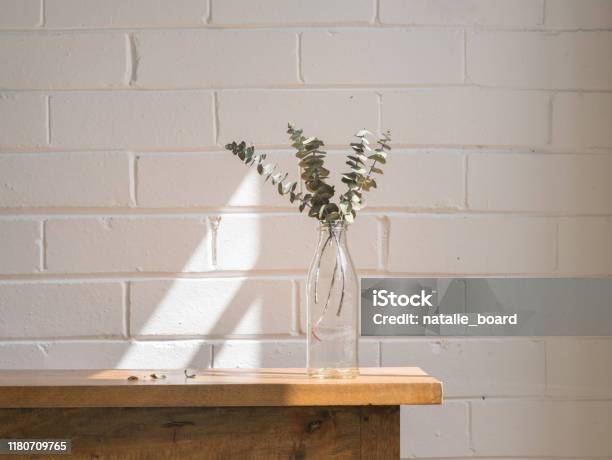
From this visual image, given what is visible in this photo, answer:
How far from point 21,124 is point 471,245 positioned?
1.05m

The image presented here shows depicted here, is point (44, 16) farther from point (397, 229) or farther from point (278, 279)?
point (397, 229)

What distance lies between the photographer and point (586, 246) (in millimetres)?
1934

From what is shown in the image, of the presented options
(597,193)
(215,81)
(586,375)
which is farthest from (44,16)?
(586,375)

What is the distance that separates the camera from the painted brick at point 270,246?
1.93m

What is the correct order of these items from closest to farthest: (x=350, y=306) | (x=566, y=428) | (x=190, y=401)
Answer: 1. (x=190, y=401)
2. (x=350, y=306)
3. (x=566, y=428)

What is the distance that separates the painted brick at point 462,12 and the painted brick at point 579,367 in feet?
2.42

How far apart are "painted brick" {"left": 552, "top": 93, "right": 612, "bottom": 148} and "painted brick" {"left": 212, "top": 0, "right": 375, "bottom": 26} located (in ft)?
1.58

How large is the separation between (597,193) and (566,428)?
531mm

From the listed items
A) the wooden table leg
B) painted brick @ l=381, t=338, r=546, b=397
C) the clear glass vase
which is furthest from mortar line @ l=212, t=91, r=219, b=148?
the wooden table leg

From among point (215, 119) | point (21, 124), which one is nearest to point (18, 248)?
point (21, 124)

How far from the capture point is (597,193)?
6.37ft

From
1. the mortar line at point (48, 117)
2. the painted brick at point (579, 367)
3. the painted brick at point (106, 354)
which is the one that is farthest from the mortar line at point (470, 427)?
the mortar line at point (48, 117)

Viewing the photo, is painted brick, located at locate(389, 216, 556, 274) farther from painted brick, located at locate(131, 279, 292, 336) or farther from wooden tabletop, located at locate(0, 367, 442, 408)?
wooden tabletop, located at locate(0, 367, 442, 408)

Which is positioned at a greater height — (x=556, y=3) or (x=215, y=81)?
(x=556, y=3)
